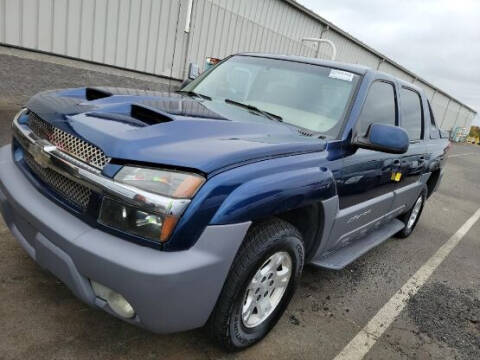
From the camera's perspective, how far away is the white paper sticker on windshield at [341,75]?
9.78ft

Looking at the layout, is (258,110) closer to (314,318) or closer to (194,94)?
(194,94)

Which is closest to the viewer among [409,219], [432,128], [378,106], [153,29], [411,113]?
[378,106]

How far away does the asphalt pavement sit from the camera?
2.15 m

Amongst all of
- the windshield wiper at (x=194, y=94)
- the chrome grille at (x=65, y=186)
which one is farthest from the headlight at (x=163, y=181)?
the windshield wiper at (x=194, y=94)

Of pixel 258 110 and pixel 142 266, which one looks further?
pixel 258 110

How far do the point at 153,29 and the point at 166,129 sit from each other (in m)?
6.66

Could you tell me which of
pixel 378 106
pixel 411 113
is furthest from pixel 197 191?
pixel 411 113

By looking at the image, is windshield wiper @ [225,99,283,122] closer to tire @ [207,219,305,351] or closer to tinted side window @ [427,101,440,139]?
tire @ [207,219,305,351]

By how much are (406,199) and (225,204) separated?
2.95 metres

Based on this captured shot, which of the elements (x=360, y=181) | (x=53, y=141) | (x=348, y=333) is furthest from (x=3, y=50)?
(x=348, y=333)

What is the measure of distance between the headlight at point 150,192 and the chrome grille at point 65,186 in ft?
0.56

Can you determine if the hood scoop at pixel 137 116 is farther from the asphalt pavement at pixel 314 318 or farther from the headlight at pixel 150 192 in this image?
the asphalt pavement at pixel 314 318

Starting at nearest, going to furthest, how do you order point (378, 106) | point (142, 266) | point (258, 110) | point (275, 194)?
point (142, 266) < point (275, 194) < point (258, 110) < point (378, 106)

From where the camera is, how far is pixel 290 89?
10.00 feet
